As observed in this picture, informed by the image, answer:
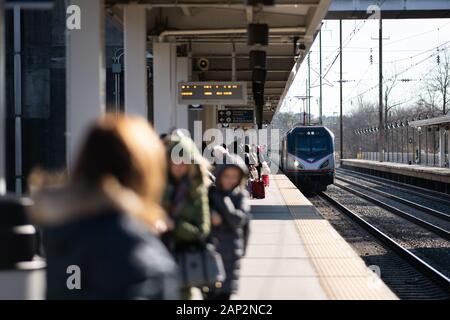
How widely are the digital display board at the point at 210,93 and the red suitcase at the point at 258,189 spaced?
Result: 429 cm

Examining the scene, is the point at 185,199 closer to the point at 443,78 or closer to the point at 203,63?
the point at 203,63

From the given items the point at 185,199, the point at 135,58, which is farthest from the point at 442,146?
the point at 185,199

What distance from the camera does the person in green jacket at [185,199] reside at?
556 centimetres

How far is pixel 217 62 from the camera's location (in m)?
25.6

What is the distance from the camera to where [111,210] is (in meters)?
2.80

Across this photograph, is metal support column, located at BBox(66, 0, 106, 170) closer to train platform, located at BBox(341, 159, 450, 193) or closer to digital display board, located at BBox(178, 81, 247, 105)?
digital display board, located at BBox(178, 81, 247, 105)

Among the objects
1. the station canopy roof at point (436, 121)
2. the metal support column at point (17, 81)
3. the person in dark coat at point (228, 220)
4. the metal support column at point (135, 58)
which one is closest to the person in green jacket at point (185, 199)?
the person in dark coat at point (228, 220)

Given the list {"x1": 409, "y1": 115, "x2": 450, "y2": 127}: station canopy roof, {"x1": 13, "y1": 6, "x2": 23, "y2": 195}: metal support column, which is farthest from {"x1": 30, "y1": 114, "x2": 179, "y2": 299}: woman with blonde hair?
{"x1": 409, "y1": 115, "x2": 450, "y2": 127}: station canopy roof

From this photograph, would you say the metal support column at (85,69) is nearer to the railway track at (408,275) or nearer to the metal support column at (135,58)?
the metal support column at (135,58)

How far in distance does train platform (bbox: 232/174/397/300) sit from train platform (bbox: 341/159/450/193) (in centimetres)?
2081

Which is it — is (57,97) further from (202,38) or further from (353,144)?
(353,144)

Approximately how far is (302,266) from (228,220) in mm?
3902
